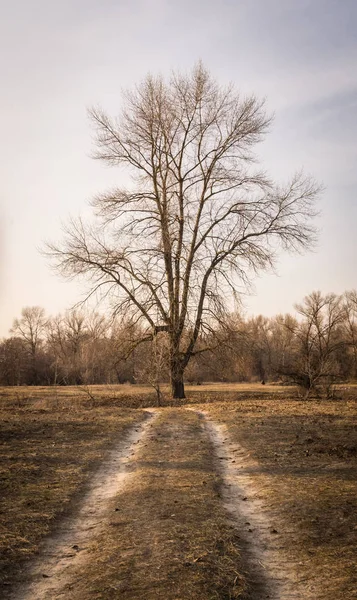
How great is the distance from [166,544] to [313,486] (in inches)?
141

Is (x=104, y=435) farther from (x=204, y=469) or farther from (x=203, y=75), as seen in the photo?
(x=203, y=75)

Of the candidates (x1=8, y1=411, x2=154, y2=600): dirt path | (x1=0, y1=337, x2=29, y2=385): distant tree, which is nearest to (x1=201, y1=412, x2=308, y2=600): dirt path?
(x1=8, y1=411, x2=154, y2=600): dirt path

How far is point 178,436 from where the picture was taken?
13945 millimetres

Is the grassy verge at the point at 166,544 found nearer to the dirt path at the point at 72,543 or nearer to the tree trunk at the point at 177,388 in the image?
the dirt path at the point at 72,543

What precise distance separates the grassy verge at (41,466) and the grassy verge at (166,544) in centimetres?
94

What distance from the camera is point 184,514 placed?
7.23 meters

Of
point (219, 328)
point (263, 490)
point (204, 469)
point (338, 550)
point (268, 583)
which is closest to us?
point (268, 583)

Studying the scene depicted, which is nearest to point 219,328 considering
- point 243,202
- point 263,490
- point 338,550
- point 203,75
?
point 243,202

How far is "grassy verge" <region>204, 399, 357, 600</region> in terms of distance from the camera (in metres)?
5.49

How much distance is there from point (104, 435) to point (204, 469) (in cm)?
Answer: 504

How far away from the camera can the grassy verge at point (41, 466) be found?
650 cm

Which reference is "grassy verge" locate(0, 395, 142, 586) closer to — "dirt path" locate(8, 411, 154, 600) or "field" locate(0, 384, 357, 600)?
"field" locate(0, 384, 357, 600)

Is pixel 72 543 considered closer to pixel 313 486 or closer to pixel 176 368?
pixel 313 486

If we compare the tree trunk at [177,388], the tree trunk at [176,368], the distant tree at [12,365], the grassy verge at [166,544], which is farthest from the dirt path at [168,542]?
the distant tree at [12,365]
